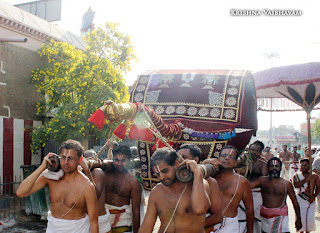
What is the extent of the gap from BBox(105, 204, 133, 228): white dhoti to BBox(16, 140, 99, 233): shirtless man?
0.84 metres

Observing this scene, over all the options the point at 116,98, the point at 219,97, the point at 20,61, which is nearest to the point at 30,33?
the point at 20,61

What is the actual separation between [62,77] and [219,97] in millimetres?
6234

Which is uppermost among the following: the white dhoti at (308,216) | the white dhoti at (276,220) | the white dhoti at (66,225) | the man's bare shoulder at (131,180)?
the man's bare shoulder at (131,180)

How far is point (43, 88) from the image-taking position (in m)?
11.0

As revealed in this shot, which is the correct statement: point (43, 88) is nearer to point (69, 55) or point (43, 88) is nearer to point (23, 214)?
point (69, 55)

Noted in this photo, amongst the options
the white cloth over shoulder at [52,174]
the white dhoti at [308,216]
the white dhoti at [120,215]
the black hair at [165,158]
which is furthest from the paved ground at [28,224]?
the black hair at [165,158]

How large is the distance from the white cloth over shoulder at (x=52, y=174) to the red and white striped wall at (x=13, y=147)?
26.8 ft

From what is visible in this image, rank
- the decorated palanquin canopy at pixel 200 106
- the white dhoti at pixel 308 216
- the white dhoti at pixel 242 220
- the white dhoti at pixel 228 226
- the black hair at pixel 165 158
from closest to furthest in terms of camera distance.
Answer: the black hair at pixel 165 158 < the white dhoti at pixel 228 226 < the white dhoti at pixel 242 220 < the white dhoti at pixel 308 216 < the decorated palanquin canopy at pixel 200 106

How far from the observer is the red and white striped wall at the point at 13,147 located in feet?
33.6

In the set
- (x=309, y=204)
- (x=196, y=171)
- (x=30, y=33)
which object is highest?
(x=30, y=33)

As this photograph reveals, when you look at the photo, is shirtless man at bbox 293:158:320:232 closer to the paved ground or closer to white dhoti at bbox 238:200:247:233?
the paved ground

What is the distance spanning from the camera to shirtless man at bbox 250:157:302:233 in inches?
182

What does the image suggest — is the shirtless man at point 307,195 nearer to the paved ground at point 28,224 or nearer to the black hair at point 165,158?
the paved ground at point 28,224

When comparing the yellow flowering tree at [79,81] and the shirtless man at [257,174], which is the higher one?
the yellow flowering tree at [79,81]
